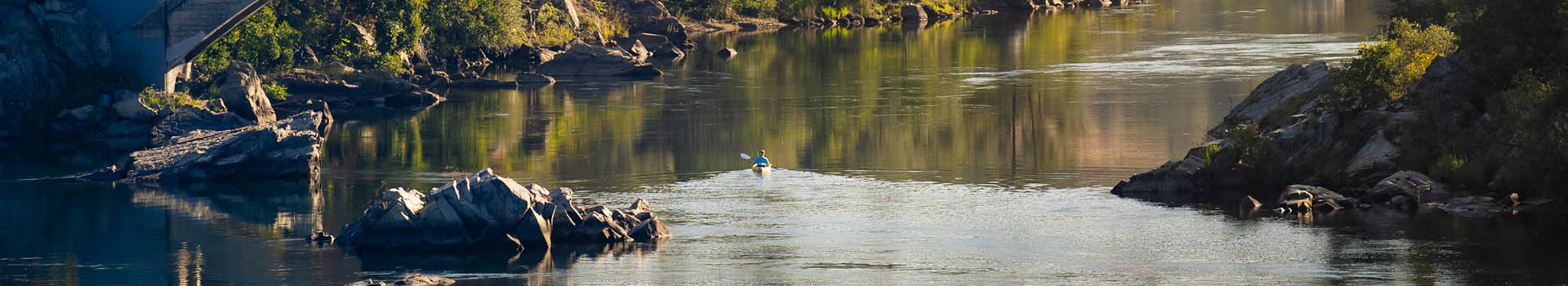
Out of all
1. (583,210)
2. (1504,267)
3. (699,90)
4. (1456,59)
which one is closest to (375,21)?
(699,90)

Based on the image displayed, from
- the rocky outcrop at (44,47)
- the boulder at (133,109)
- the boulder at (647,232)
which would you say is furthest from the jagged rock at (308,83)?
the boulder at (647,232)

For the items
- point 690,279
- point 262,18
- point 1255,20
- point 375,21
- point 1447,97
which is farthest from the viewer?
point 1255,20

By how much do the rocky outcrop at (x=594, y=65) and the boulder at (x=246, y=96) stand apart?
21364mm

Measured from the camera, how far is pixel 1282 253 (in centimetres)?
3406

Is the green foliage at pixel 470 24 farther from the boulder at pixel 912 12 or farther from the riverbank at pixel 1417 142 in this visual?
the riverbank at pixel 1417 142

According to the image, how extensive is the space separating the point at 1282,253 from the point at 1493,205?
274 inches

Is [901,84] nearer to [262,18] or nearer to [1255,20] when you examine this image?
[262,18]

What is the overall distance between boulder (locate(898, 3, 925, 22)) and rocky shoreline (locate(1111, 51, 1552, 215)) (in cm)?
8364

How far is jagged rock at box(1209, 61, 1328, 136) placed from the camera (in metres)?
48.4

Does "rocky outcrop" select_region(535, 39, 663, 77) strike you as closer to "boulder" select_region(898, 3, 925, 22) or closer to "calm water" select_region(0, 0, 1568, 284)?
"calm water" select_region(0, 0, 1568, 284)

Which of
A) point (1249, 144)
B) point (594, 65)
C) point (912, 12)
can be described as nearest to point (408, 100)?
point (594, 65)

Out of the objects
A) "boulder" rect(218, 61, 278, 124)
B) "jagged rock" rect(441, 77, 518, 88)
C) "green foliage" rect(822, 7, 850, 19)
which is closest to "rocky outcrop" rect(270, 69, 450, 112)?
"jagged rock" rect(441, 77, 518, 88)

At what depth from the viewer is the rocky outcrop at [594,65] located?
275ft

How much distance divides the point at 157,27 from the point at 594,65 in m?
24.7
